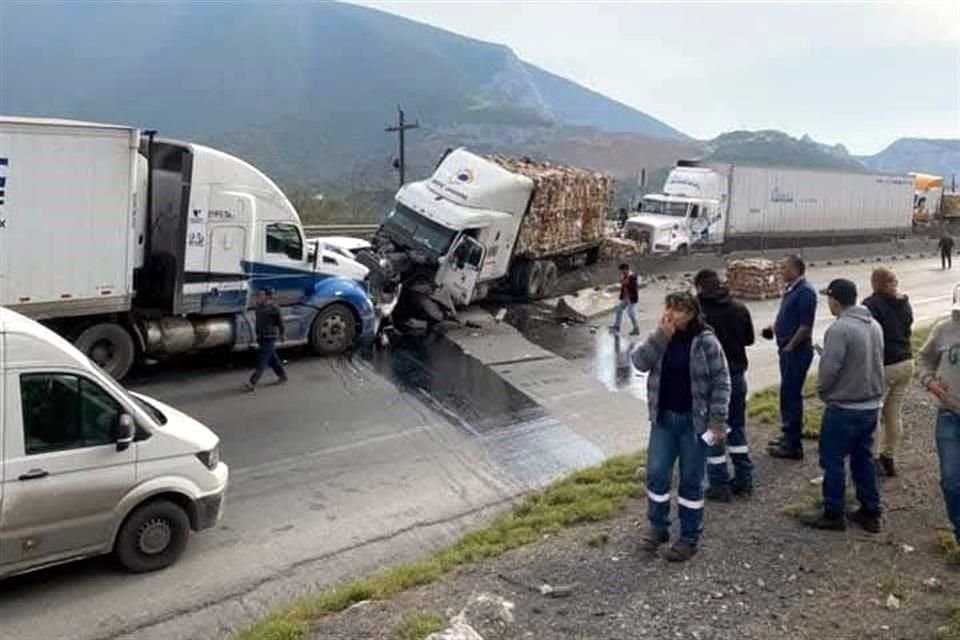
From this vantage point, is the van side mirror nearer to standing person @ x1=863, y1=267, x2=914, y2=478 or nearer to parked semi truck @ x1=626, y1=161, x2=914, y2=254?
standing person @ x1=863, y1=267, x2=914, y2=478

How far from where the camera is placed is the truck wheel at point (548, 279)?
74.2 feet

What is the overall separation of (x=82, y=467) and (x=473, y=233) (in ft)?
44.7

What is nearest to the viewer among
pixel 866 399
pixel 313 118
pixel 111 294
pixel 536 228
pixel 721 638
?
pixel 721 638

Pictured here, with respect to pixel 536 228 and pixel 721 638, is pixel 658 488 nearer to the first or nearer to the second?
pixel 721 638

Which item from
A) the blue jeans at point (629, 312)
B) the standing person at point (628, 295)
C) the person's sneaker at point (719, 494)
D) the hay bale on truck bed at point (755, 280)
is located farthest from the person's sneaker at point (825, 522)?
the hay bale on truck bed at point (755, 280)

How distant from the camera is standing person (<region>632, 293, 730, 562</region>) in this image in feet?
20.3

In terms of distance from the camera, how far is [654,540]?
22.0 feet

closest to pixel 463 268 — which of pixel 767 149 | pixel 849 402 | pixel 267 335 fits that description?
pixel 267 335

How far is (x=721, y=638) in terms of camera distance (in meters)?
5.41

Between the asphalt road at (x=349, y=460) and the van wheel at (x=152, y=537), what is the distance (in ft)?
0.37

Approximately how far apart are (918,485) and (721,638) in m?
3.60

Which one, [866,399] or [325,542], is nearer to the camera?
[866,399]

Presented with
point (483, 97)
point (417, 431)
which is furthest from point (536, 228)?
point (483, 97)

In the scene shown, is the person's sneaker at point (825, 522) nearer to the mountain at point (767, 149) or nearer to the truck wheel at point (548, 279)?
the truck wheel at point (548, 279)
